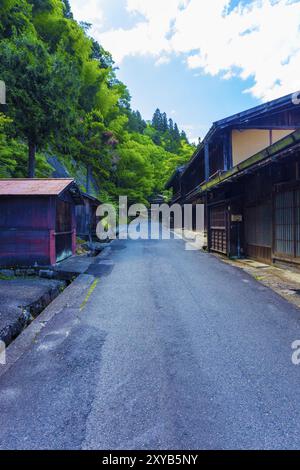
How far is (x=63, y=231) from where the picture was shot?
1188 centimetres

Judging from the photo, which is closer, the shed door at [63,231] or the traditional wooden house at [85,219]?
the shed door at [63,231]

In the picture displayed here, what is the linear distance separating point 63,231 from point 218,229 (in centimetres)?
739

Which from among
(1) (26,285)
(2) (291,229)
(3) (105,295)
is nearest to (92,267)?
(1) (26,285)

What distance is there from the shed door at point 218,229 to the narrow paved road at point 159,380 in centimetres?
715

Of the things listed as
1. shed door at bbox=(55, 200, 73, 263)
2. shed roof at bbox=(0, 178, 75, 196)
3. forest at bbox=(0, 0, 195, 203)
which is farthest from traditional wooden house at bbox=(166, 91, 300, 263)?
forest at bbox=(0, 0, 195, 203)

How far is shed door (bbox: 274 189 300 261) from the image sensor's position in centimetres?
805

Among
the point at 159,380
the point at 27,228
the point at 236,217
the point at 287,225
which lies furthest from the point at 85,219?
the point at 159,380

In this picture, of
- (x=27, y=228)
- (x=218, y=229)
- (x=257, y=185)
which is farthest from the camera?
(x=218, y=229)

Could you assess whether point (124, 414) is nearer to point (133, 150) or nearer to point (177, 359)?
point (177, 359)

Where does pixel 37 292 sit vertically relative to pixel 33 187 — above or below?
below

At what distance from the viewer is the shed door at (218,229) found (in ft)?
42.2

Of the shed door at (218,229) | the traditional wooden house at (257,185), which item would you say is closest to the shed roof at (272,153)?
the traditional wooden house at (257,185)

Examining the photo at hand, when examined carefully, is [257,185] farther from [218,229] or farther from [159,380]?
[159,380]

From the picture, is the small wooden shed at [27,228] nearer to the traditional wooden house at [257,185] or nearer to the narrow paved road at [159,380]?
the narrow paved road at [159,380]
